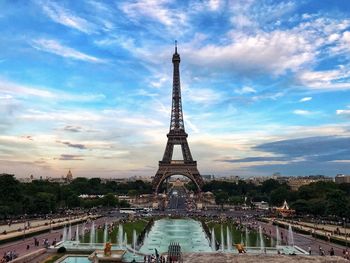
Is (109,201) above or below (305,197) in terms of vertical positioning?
below

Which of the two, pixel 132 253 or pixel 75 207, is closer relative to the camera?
pixel 132 253

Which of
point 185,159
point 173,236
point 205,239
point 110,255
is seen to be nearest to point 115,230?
point 173,236

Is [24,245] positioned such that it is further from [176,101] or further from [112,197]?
[176,101]

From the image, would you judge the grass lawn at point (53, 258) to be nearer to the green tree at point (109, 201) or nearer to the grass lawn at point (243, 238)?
the grass lawn at point (243, 238)

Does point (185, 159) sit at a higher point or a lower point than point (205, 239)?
higher

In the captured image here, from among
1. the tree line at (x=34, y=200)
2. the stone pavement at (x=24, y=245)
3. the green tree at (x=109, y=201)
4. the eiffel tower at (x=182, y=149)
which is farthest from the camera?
the eiffel tower at (x=182, y=149)

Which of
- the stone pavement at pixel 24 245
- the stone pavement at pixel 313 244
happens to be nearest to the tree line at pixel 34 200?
the stone pavement at pixel 24 245

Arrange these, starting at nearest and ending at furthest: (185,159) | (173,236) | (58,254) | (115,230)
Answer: (58,254) < (173,236) < (115,230) < (185,159)

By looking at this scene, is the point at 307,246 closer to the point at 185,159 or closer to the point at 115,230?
the point at 115,230

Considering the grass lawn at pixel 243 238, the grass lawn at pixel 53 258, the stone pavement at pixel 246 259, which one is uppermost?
the stone pavement at pixel 246 259

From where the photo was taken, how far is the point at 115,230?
48.4 metres

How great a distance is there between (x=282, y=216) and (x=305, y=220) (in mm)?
8988

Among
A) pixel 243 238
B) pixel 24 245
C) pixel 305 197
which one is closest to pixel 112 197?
pixel 305 197

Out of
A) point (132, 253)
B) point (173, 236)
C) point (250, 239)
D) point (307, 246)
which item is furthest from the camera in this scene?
point (173, 236)
